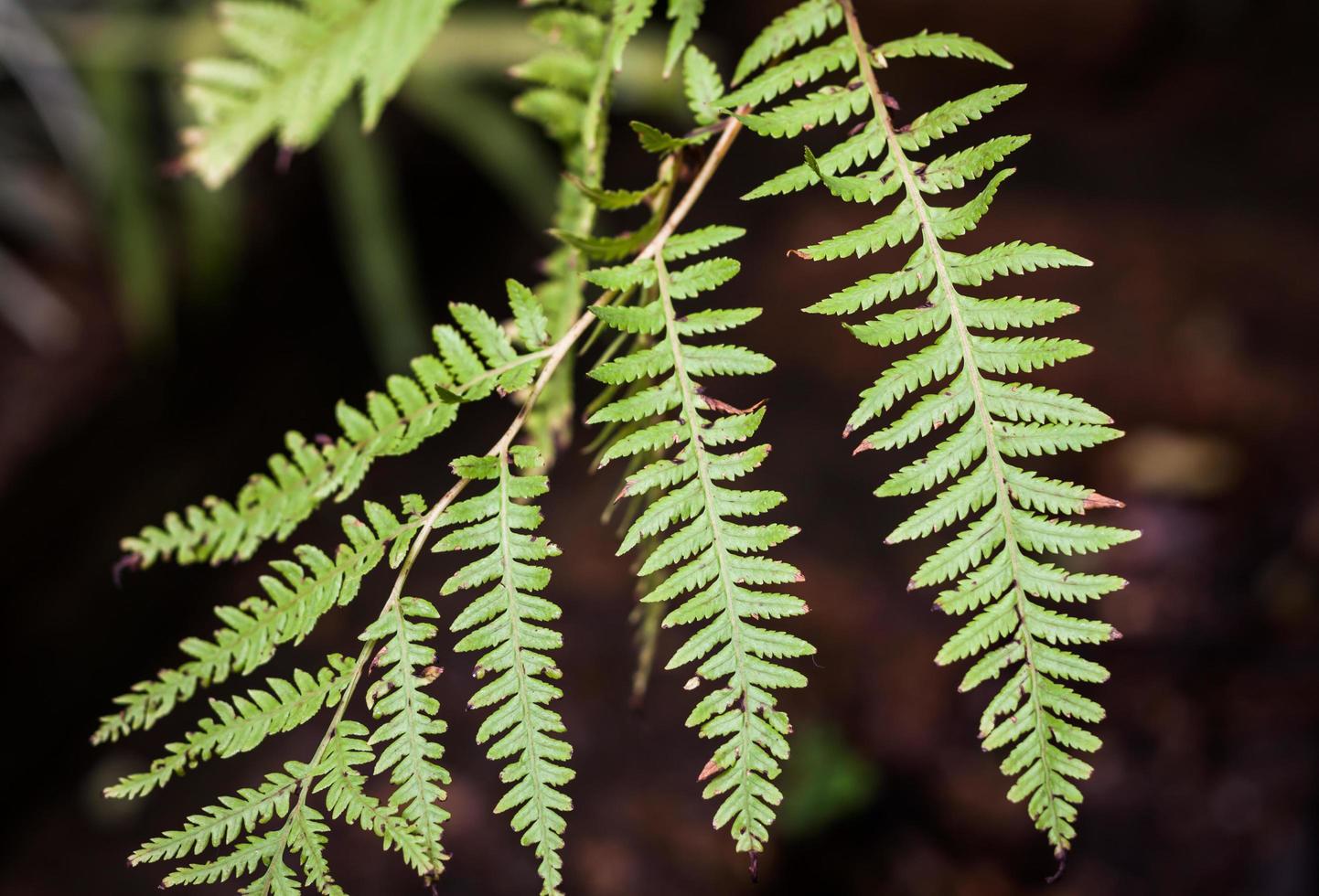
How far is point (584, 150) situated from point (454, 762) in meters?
2.32

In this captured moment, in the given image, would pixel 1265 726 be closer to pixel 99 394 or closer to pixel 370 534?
pixel 370 534

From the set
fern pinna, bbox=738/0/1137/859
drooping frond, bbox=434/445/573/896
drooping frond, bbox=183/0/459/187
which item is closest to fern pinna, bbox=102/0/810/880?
drooping frond, bbox=434/445/573/896

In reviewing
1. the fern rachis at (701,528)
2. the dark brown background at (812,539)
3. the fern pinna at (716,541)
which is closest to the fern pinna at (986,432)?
the fern rachis at (701,528)

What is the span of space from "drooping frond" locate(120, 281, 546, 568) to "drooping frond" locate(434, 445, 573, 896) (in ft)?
0.27

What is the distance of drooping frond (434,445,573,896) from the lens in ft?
2.81

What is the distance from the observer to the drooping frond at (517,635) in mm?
857

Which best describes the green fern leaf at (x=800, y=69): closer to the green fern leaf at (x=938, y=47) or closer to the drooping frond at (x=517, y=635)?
the green fern leaf at (x=938, y=47)

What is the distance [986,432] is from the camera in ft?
2.79

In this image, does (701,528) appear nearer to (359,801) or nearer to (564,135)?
(359,801)

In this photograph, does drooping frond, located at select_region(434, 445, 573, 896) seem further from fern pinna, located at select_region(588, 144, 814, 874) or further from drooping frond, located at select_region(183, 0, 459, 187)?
drooping frond, located at select_region(183, 0, 459, 187)

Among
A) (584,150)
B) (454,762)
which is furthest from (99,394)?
(584,150)

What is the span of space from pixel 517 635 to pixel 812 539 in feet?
8.70

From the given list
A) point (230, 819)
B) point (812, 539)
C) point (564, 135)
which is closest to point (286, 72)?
point (564, 135)

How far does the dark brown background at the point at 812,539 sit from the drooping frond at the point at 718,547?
Answer: 1.95 m
